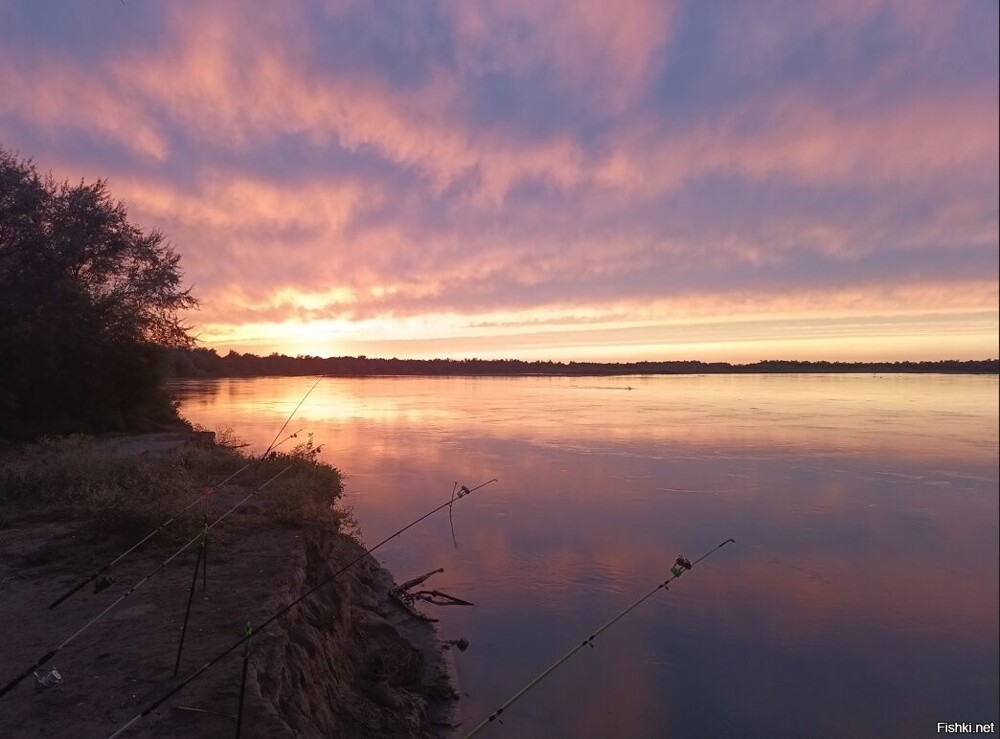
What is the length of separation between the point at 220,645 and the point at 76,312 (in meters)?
19.0

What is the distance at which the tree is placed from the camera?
19.4 metres

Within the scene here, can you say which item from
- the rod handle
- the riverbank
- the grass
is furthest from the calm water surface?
the rod handle

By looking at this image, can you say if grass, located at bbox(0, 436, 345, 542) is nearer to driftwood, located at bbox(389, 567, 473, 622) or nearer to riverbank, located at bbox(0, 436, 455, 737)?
riverbank, located at bbox(0, 436, 455, 737)

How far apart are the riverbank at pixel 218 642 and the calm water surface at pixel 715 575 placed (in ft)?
4.20

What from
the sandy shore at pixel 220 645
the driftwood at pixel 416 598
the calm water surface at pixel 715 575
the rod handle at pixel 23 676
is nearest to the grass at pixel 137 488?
the sandy shore at pixel 220 645

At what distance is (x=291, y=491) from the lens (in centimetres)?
1125

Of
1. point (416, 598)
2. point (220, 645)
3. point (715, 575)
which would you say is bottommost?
point (715, 575)

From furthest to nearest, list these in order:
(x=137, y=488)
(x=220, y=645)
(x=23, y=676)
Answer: (x=137, y=488) < (x=220, y=645) < (x=23, y=676)

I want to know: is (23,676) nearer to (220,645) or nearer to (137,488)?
(220,645)

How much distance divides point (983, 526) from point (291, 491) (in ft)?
47.6

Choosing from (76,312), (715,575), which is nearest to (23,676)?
(715,575)

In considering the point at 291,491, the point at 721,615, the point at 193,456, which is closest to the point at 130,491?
the point at 291,491

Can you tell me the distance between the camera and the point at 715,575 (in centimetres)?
1143

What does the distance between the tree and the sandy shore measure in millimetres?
13175
